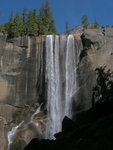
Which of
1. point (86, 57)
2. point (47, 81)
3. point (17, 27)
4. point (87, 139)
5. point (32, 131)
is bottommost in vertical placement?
point (32, 131)

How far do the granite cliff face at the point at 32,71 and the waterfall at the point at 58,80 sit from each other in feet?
2.01

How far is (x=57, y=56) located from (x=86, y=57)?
416 cm

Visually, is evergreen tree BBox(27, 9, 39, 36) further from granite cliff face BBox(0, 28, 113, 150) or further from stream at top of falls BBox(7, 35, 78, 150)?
stream at top of falls BBox(7, 35, 78, 150)

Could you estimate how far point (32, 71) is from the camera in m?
45.4

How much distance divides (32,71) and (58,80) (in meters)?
3.75

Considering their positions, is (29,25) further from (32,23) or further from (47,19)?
(47,19)

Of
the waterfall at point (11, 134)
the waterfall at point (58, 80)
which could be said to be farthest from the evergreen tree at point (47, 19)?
the waterfall at point (11, 134)

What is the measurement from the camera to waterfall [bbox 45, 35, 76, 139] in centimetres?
4322

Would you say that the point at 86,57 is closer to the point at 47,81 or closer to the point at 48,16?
the point at 47,81

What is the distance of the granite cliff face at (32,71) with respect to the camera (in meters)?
43.5

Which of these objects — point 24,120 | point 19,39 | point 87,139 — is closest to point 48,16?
point 19,39

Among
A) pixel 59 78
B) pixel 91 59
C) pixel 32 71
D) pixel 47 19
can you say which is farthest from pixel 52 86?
pixel 47 19

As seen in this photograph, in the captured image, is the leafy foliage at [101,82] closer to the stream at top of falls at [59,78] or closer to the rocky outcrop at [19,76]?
the stream at top of falls at [59,78]

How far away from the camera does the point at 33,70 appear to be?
4547cm
